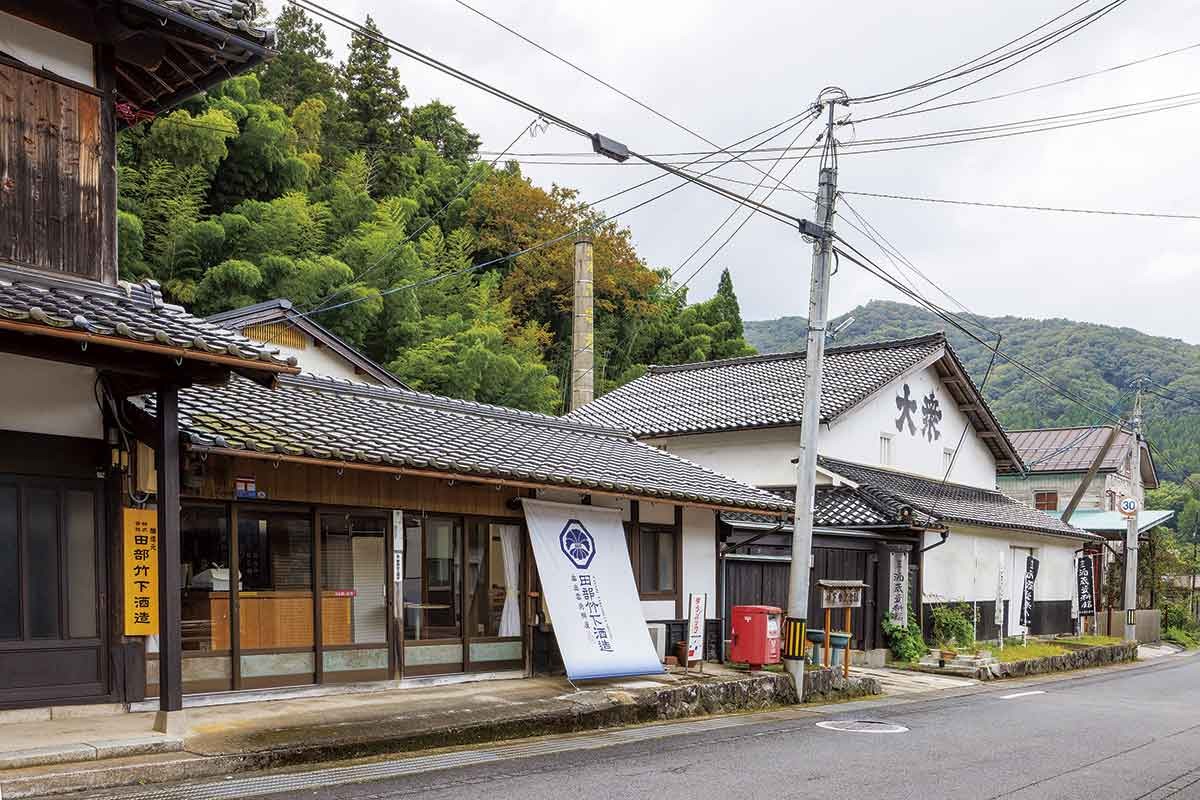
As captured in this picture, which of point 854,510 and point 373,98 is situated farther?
point 373,98

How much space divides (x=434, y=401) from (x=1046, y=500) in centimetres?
3504

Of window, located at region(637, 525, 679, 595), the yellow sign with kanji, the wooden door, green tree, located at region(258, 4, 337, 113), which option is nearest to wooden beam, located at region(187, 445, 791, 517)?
window, located at region(637, 525, 679, 595)

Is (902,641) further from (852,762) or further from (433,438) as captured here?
(433,438)

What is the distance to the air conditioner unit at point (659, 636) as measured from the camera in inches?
676

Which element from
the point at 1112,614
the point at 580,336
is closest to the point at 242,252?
the point at 580,336

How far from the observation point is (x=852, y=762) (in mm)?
10867

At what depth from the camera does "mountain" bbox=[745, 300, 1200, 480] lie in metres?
64.9

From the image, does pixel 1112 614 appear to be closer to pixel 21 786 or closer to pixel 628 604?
pixel 628 604

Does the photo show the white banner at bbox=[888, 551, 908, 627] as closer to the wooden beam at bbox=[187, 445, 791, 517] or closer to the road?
the road

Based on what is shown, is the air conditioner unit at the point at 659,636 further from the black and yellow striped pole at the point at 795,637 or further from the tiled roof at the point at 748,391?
the tiled roof at the point at 748,391

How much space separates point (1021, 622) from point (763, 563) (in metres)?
11.8

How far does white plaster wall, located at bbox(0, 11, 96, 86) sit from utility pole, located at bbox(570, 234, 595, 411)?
20947 millimetres

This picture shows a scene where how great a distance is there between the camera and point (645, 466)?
61.2ft

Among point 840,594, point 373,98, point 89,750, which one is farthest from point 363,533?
point 373,98
